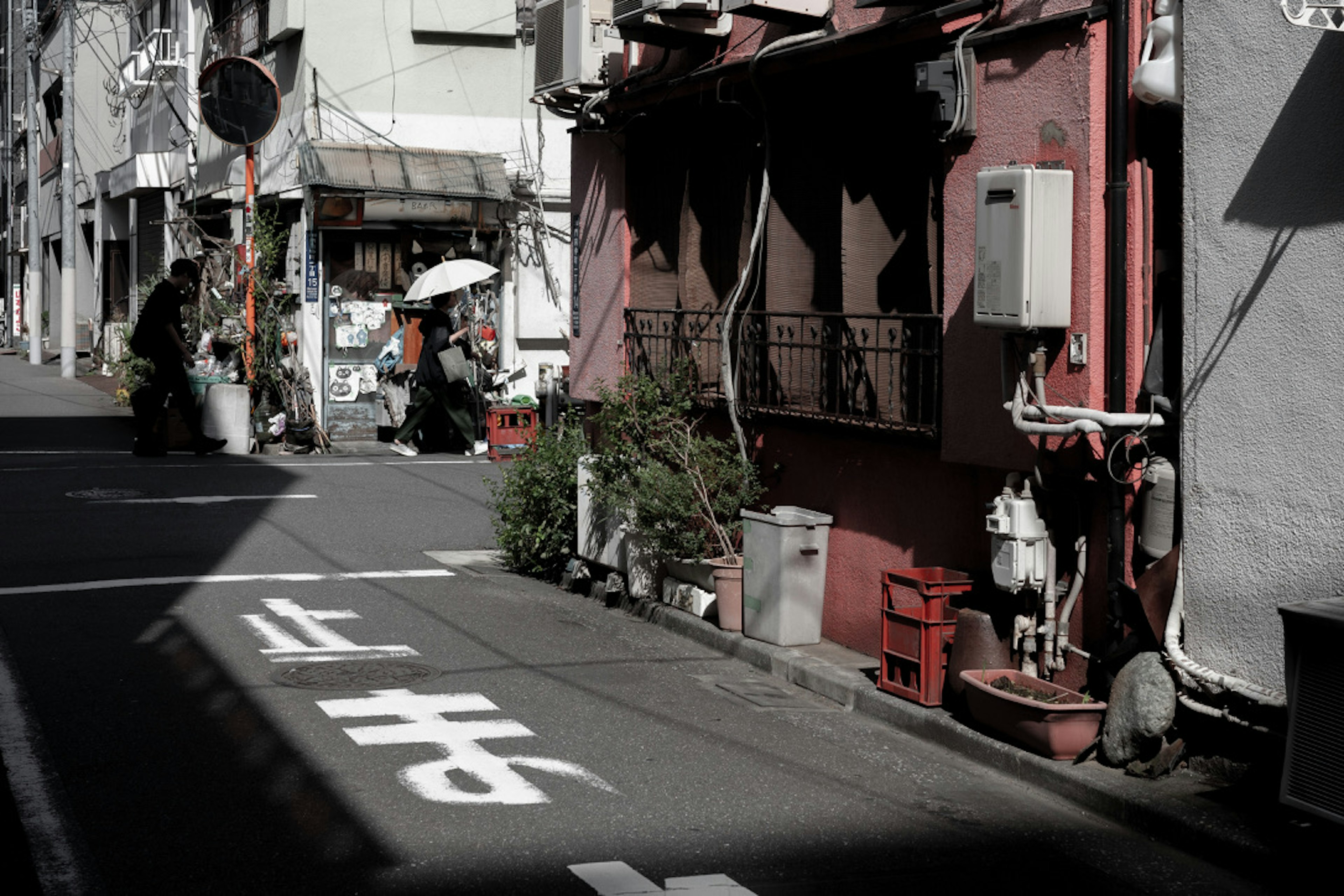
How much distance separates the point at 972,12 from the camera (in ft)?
25.4

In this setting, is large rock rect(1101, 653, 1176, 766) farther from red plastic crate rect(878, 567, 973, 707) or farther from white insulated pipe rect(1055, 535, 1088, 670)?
red plastic crate rect(878, 567, 973, 707)

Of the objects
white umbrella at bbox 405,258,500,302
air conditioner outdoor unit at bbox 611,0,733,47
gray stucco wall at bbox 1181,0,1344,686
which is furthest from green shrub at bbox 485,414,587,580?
white umbrella at bbox 405,258,500,302

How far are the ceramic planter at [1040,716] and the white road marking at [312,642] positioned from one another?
3565 millimetres

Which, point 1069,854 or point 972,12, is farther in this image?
point 972,12

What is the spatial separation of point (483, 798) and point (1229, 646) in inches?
127

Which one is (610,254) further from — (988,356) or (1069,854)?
(1069,854)

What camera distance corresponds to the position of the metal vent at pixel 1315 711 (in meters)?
5.26

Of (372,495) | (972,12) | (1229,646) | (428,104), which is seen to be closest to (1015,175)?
(972,12)

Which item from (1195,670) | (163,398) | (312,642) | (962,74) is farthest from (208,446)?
(1195,670)

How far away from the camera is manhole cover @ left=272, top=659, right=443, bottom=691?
26.9 ft

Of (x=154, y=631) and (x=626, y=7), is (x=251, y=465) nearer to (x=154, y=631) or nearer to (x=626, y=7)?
(x=154, y=631)

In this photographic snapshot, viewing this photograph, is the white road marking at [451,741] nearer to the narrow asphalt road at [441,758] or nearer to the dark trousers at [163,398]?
the narrow asphalt road at [441,758]

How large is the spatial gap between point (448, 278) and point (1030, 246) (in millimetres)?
12853

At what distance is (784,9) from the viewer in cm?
904
